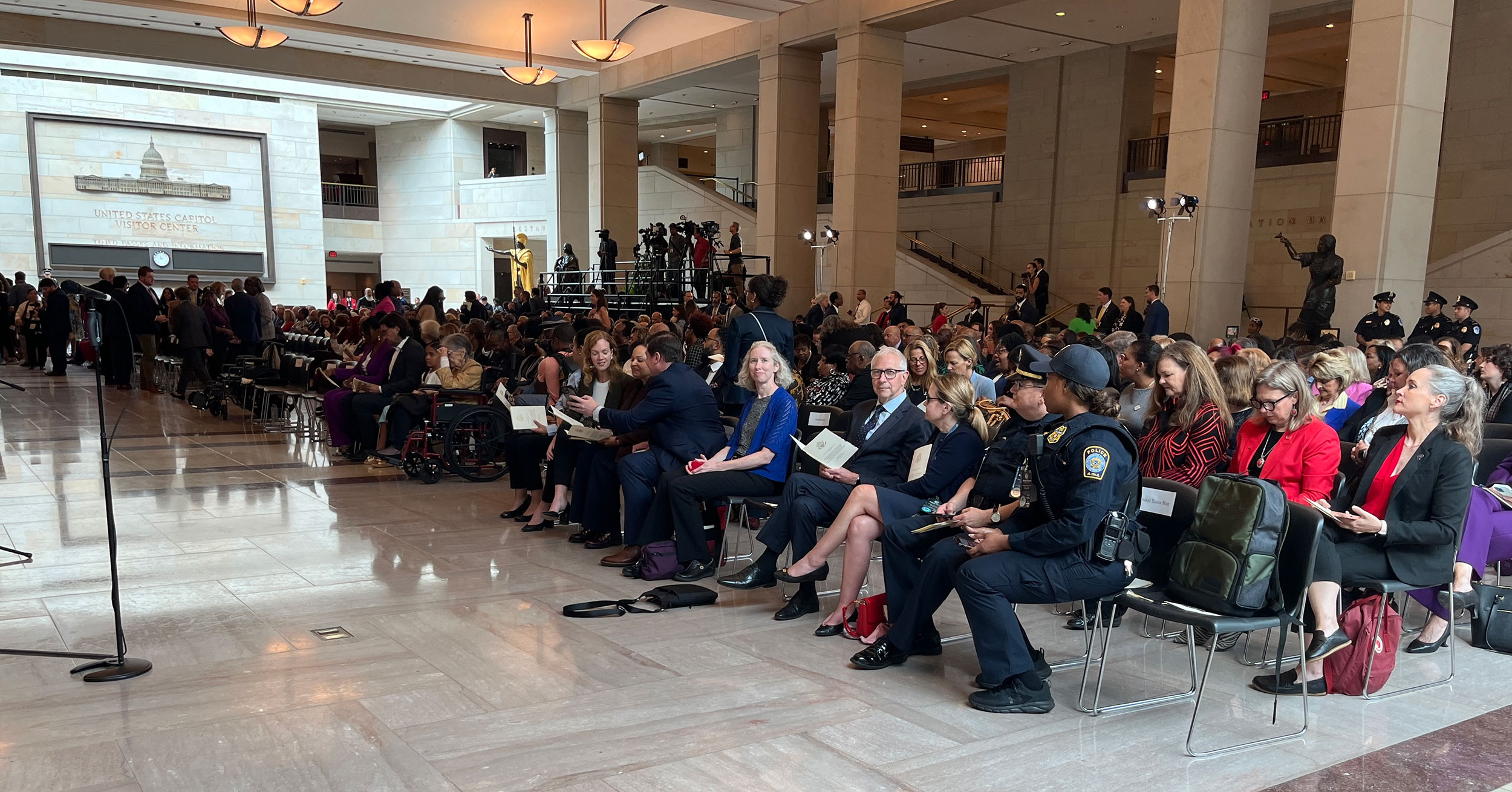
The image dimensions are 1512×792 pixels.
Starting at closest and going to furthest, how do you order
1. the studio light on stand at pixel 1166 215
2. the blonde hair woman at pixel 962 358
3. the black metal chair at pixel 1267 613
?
the black metal chair at pixel 1267 613 → the blonde hair woman at pixel 962 358 → the studio light on stand at pixel 1166 215

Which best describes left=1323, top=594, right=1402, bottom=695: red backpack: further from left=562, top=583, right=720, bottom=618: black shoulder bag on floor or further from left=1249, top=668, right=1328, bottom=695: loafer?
left=562, top=583, right=720, bottom=618: black shoulder bag on floor

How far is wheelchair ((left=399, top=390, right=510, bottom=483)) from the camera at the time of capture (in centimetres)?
800

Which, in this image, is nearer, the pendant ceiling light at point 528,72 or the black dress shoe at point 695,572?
the black dress shoe at point 695,572

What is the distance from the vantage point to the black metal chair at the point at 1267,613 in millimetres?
3369

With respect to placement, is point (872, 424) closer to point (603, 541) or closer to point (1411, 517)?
point (603, 541)

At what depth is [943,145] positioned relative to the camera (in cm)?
3566

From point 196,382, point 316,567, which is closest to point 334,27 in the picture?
point 196,382

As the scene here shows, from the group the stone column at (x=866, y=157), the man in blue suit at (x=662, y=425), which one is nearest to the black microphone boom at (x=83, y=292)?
the man in blue suit at (x=662, y=425)

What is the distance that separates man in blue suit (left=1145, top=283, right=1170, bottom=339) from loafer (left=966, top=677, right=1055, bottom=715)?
913 cm

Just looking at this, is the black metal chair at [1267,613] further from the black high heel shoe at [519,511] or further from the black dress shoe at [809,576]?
the black high heel shoe at [519,511]

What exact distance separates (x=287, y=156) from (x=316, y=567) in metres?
26.8

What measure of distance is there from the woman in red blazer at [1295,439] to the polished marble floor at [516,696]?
32.9 inches

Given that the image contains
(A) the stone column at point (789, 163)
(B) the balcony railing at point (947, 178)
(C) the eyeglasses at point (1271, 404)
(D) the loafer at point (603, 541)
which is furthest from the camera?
(B) the balcony railing at point (947, 178)

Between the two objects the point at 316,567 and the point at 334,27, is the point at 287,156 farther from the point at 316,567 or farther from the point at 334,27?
the point at 316,567
